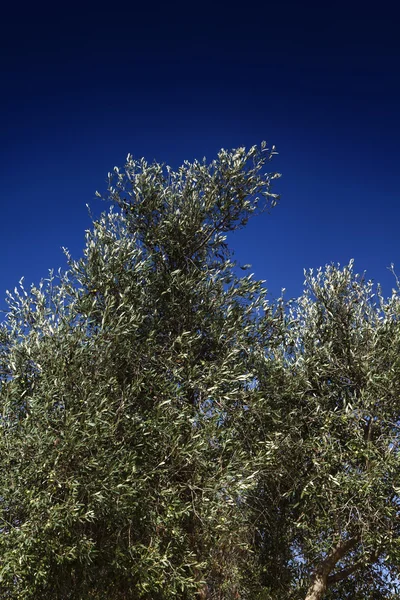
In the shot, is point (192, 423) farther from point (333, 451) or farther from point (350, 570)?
point (350, 570)

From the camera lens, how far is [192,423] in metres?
11.1

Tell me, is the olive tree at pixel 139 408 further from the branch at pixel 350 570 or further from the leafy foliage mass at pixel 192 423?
the branch at pixel 350 570

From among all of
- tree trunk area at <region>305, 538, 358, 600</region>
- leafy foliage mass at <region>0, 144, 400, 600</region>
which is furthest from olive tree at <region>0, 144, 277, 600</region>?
tree trunk area at <region>305, 538, 358, 600</region>

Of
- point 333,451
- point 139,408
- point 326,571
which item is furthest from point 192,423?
point 326,571

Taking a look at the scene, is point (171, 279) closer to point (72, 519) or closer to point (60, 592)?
point (72, 519)

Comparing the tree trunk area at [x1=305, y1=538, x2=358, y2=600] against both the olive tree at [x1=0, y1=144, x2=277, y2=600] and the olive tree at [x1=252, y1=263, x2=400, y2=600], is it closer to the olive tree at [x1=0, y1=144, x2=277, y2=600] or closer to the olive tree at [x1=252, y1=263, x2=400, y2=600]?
the olive tree at [x1=252, y1=263, x2=400, y2=600]

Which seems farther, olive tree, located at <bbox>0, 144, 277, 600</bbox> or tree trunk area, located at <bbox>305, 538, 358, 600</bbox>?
tree trunk area, located at <bbox>305, 538, 358, 600</bbox>

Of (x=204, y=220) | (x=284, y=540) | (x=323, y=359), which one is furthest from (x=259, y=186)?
(x=284, y=540)

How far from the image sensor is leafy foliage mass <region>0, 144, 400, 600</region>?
952 cm

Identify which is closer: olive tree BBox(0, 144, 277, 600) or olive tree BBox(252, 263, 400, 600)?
olive tree BBox(0, 144, 277, 600)

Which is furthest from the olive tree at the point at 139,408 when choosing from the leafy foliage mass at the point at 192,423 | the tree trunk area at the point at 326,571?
the tree trunk area at the point at 326,571

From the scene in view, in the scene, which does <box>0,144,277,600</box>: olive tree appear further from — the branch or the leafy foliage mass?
the branch

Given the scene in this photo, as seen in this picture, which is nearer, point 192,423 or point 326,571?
point 192,423

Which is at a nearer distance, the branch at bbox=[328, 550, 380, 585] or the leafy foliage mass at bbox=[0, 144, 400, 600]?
the leafy foliage mass at bbox=[0, 144, 400, 600]
